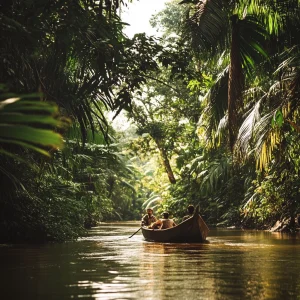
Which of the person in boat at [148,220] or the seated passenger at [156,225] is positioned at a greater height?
the person in boat at [148,220]

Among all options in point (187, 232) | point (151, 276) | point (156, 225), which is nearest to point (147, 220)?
point (156, 225)

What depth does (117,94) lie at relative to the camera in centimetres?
1045

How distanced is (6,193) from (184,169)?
2381cm

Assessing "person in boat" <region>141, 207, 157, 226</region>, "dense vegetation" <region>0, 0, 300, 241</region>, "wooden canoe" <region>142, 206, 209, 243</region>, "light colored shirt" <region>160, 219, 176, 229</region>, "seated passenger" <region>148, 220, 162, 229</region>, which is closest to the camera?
"dense vegetation" <region>0, 0, 300, 241</region>

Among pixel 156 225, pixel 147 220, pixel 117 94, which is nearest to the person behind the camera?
pixel 117 94

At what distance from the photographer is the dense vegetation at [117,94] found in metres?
8.78

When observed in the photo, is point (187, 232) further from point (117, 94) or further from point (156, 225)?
point (117, 94)

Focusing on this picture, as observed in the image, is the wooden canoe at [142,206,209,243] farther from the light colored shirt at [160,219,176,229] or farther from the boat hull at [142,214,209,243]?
the light colored shirt at [160,219,176,229]

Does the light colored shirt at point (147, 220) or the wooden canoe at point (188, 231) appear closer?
the wooden canoe at point (188, 231)

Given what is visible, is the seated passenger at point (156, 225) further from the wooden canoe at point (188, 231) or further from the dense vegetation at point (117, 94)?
the dense vegetation at point (117, 94)

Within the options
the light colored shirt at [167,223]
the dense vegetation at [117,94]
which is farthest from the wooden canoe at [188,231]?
the dense vegetation at [117,94]

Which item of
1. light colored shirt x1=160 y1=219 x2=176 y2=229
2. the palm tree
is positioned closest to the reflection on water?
the palm tree

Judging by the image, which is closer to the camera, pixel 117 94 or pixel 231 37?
pixel 117 94

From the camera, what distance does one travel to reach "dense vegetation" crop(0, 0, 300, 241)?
878 cm
